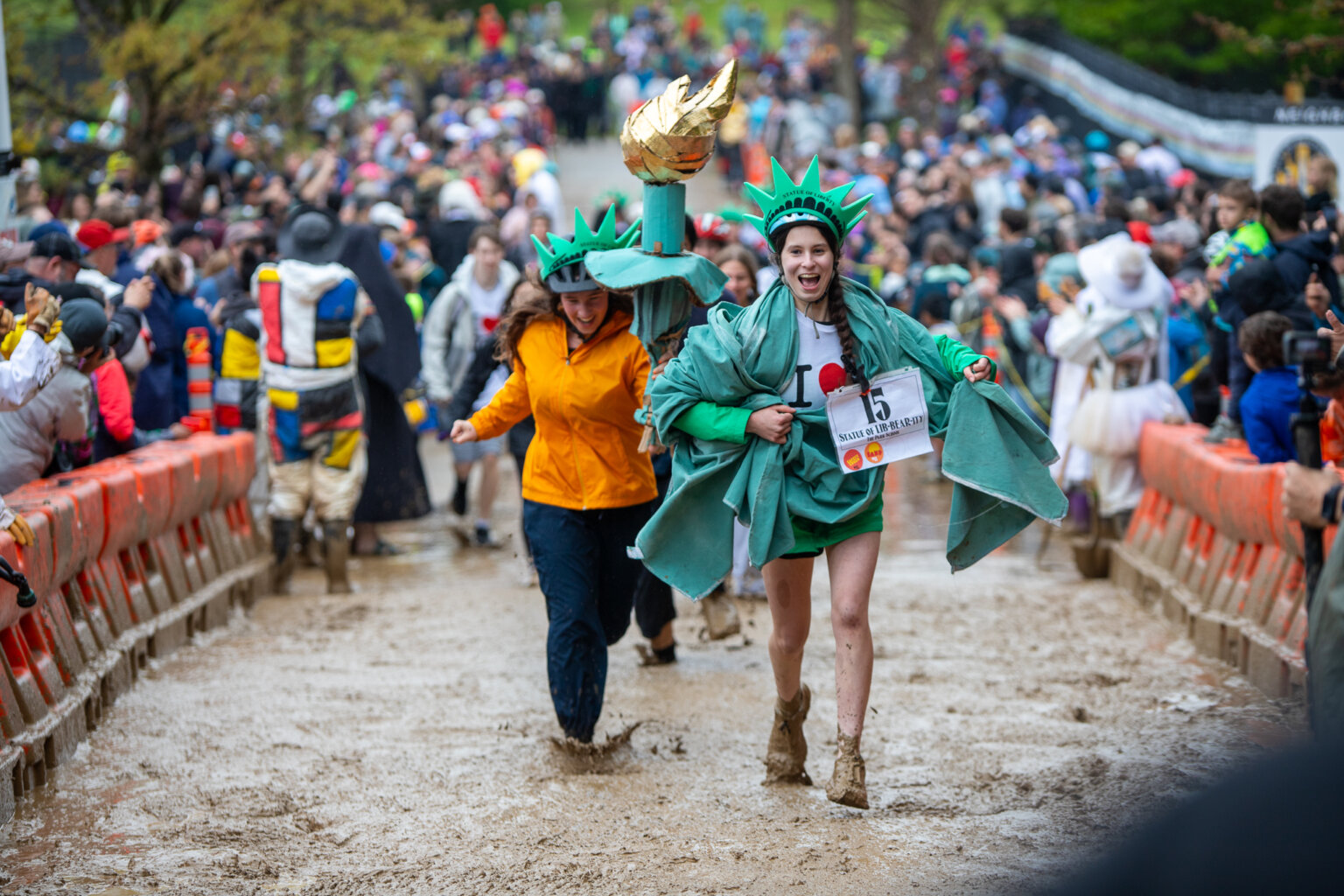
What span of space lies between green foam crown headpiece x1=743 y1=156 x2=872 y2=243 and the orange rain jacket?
925 mm

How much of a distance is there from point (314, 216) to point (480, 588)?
2.48 m

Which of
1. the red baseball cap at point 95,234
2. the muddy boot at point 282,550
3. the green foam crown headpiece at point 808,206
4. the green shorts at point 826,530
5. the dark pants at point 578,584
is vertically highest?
the green foam crown headpiece at point 808,206

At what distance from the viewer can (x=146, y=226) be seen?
11578 millimetres

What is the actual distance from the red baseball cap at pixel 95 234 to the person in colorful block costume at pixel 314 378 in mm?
930

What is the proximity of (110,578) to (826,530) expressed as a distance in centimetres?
380

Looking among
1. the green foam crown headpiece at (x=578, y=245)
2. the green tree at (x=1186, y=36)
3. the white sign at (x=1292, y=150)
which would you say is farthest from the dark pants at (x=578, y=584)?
the green tree at (x=1186, y=36)

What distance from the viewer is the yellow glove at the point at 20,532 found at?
5.98 meters

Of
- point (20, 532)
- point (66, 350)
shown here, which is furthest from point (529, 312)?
point (66, 350)

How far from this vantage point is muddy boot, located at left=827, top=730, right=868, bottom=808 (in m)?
5.26

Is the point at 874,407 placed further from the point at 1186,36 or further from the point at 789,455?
the point at 1186,36

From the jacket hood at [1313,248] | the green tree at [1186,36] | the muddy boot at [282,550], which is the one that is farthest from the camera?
the green tree at [1186,36]

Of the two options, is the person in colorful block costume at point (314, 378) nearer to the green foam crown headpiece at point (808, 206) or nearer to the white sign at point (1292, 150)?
the green foam crown headpiece at point (808, 206)

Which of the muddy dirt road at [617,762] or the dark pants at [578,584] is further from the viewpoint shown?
the dark pants at [578,584]

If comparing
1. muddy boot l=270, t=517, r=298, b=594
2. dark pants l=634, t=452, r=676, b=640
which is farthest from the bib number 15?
muddy boot l=270, t=517, r=298, b=594
